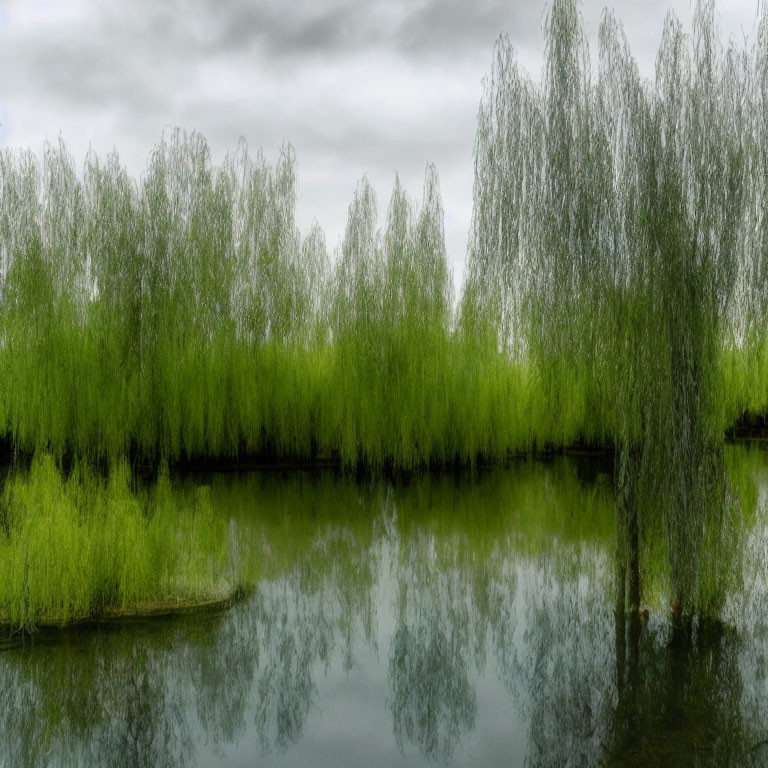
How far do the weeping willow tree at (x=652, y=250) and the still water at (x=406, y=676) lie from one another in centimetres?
62

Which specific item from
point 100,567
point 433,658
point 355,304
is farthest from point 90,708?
point 355,304

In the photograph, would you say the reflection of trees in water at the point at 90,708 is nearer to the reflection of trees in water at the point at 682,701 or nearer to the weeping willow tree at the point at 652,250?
the reflection of trees in water at the point at 682,701

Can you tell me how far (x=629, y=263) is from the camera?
4.43 meters

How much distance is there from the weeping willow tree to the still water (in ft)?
2.04

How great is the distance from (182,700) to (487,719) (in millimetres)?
1550

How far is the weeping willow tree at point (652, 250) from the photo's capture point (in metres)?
4.27

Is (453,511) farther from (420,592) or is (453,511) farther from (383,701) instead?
(383,701)

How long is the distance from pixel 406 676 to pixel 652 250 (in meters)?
2.85

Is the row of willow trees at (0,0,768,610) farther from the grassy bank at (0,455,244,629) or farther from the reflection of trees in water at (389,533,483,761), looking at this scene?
the grassy bank at (0,455,244,629)

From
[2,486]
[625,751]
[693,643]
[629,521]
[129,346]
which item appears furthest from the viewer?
[129,346]

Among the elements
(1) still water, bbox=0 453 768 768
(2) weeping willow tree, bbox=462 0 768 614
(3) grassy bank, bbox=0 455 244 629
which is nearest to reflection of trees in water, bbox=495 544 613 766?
(1) still water, bbox=0 453 768 768

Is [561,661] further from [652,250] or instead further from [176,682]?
[652,250]

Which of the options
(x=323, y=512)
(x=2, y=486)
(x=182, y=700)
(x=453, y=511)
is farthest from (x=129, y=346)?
(x=182, y=700)

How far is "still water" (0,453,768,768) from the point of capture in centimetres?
328
